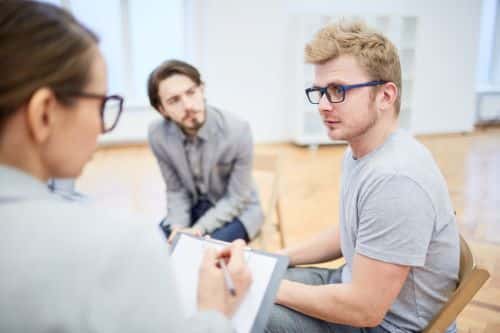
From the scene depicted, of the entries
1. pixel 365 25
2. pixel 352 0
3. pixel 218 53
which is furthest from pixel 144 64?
pixel 365 25

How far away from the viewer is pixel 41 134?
0.68 meters

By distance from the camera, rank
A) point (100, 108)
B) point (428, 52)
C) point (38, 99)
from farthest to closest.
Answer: point (428, 52) < point (100, 108) < point (38, 99)

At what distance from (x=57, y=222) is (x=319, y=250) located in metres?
1.10

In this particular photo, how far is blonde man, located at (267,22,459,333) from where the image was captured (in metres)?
1.11

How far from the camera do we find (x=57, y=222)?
2.10ft

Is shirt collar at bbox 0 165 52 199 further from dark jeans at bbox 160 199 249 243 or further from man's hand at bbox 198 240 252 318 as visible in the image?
dark jeans at bbox 160 199 249 243

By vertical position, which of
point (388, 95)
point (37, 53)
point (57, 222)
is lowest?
point (57, 222)

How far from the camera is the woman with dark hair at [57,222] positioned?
23.8 inches

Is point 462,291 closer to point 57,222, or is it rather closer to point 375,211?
point 375,211

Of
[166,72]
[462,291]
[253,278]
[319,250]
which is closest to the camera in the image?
[253,278]

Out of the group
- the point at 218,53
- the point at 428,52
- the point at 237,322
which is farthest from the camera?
the point at 428,52

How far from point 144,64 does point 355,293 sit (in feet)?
16.3

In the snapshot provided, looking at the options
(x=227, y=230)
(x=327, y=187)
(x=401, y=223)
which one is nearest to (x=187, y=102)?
(x=227, y=230)

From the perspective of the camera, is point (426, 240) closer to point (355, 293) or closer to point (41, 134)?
point (355, 293)
